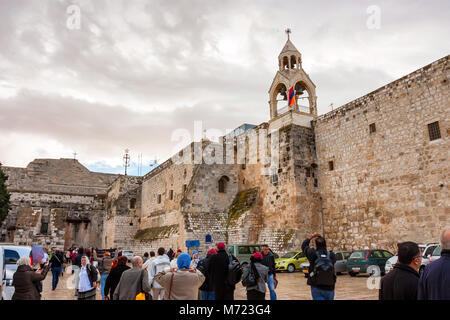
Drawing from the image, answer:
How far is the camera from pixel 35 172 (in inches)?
1713

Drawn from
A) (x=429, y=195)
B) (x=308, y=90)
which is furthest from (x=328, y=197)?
(x=308, y=90)

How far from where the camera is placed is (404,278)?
10.9ft

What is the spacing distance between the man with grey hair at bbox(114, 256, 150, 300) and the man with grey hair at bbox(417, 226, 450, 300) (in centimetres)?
357

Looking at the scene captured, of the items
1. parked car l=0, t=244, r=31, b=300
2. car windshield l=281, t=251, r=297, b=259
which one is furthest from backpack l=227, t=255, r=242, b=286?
car windshield l=281, t=251, r=297, b=259

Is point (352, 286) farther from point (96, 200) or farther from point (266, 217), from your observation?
point (96, 200)

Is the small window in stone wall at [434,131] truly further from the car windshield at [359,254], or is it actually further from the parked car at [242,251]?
the parked car at [242,251]

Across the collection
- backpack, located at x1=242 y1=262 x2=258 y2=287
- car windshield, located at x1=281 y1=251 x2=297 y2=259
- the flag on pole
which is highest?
the flag on pole

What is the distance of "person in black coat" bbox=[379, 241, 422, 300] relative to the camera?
3.26 metres

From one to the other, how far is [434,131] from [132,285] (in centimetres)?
1433

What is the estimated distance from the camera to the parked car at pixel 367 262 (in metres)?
13.4

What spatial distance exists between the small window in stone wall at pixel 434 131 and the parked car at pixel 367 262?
530cm

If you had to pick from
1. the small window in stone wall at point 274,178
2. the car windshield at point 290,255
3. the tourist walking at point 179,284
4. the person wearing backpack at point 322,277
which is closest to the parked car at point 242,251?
the car windshield at point 290,255

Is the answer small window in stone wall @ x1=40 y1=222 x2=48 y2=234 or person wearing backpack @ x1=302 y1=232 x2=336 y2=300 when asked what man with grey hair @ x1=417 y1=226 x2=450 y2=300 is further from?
small window in stone wall @ x1=40 y1=222 x2=48 y2=234
